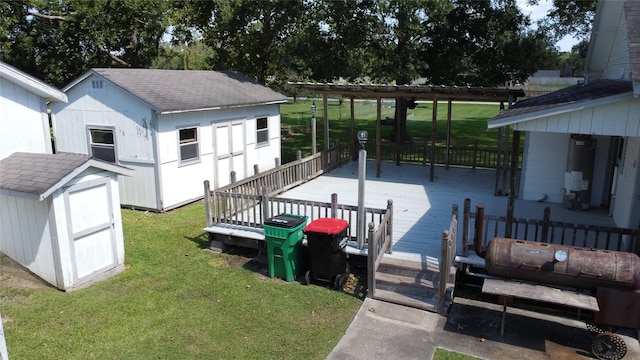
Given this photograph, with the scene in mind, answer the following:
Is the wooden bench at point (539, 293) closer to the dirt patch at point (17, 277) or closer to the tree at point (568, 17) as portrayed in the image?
the dirt patch at point (17, 277)

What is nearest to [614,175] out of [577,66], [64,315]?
[64,315]

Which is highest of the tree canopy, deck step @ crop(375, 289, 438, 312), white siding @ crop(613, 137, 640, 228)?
the tree canopy

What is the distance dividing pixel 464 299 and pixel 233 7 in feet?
57.6

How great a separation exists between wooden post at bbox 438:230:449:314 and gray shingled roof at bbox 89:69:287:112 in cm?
797

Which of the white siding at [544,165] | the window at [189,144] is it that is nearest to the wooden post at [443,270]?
the white siding at [544,165]

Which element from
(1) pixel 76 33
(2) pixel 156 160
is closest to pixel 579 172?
(2) pixel 156 160

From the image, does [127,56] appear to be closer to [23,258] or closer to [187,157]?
[187,157]

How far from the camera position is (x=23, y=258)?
26.5 ft

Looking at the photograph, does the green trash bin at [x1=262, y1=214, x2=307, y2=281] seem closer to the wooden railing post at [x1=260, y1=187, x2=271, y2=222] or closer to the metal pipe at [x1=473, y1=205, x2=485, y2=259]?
the wooden railing post at [x1=260, y1=187, x2=271, y2=222]

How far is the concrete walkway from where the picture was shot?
6.06 m

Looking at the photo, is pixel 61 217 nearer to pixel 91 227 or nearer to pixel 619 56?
pixel 91 227

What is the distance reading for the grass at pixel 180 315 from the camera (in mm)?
6137

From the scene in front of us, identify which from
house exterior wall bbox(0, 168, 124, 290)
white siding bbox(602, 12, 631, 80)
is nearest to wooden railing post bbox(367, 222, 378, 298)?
house exterior wall bbox(0, 168, 124, 290)

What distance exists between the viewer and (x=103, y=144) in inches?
507
